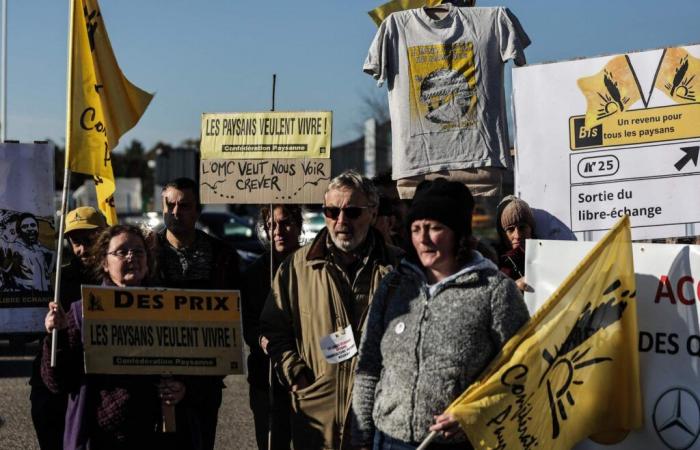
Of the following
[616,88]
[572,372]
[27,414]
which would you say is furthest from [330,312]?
[27,414]

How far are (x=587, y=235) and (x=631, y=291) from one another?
962 millimetres

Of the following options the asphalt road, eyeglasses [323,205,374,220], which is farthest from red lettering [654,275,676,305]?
the asphalt road

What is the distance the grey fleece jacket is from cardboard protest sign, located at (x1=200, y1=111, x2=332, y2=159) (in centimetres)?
197

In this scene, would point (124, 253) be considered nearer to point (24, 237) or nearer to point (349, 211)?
point (349, 211)

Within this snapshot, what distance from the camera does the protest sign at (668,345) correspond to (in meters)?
4.39

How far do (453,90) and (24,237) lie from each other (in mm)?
2620

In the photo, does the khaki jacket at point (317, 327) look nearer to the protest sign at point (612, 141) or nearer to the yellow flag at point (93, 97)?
the protest sign at point (612, 141)

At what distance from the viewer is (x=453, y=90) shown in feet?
21.2

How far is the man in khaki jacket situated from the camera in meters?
4.87

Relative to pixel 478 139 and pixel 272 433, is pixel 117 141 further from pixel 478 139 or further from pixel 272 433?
pixel 478 139

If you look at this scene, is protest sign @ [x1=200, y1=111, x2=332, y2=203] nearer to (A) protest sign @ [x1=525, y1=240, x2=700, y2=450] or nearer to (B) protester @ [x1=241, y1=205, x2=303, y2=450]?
(B) protester @ [x1=241, y1=205, x2=303, y2=450]

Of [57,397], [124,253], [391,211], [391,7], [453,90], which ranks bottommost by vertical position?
[57,397]

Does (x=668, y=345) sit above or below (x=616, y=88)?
below

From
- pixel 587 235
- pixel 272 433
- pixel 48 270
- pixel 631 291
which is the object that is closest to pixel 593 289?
pixel 631 291
